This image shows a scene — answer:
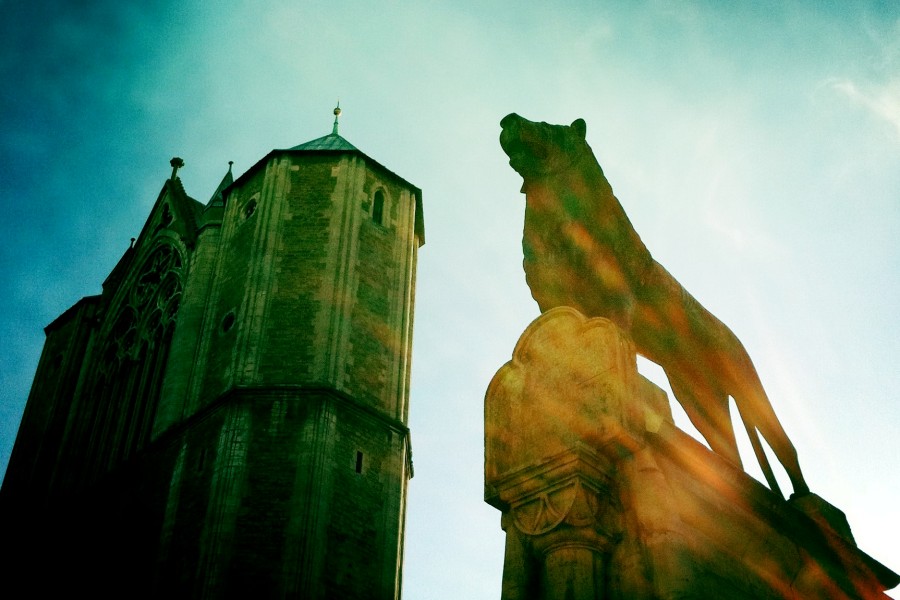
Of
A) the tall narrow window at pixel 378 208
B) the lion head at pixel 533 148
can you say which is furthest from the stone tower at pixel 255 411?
the lion head at pixel 533 148

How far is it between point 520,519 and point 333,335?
15043 millimetres

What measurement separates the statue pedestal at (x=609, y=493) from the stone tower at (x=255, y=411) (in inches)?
475

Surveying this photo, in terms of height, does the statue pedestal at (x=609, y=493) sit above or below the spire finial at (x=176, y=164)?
below

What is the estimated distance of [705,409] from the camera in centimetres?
535

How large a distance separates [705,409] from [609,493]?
1828mm

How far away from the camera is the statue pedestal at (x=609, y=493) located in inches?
139

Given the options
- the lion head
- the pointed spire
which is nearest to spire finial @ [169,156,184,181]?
the pointed spire

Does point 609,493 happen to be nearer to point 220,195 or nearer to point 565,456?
point 565,456

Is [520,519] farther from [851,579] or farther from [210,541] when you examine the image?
[210,541]

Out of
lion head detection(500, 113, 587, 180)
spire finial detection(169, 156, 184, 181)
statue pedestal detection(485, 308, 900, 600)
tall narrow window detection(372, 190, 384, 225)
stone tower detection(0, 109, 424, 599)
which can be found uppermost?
spire finial detection(169, 156, 184, 181)

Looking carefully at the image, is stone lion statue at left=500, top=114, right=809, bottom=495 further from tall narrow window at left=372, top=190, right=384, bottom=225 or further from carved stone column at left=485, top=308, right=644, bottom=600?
tall narrow window at left=372, top=190, right=384, bottom=225

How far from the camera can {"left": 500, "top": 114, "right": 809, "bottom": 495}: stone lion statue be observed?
4.71m

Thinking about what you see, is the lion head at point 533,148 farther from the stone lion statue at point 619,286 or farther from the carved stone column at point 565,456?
the carved stone column at point 565,456

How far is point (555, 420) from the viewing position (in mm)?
3869
